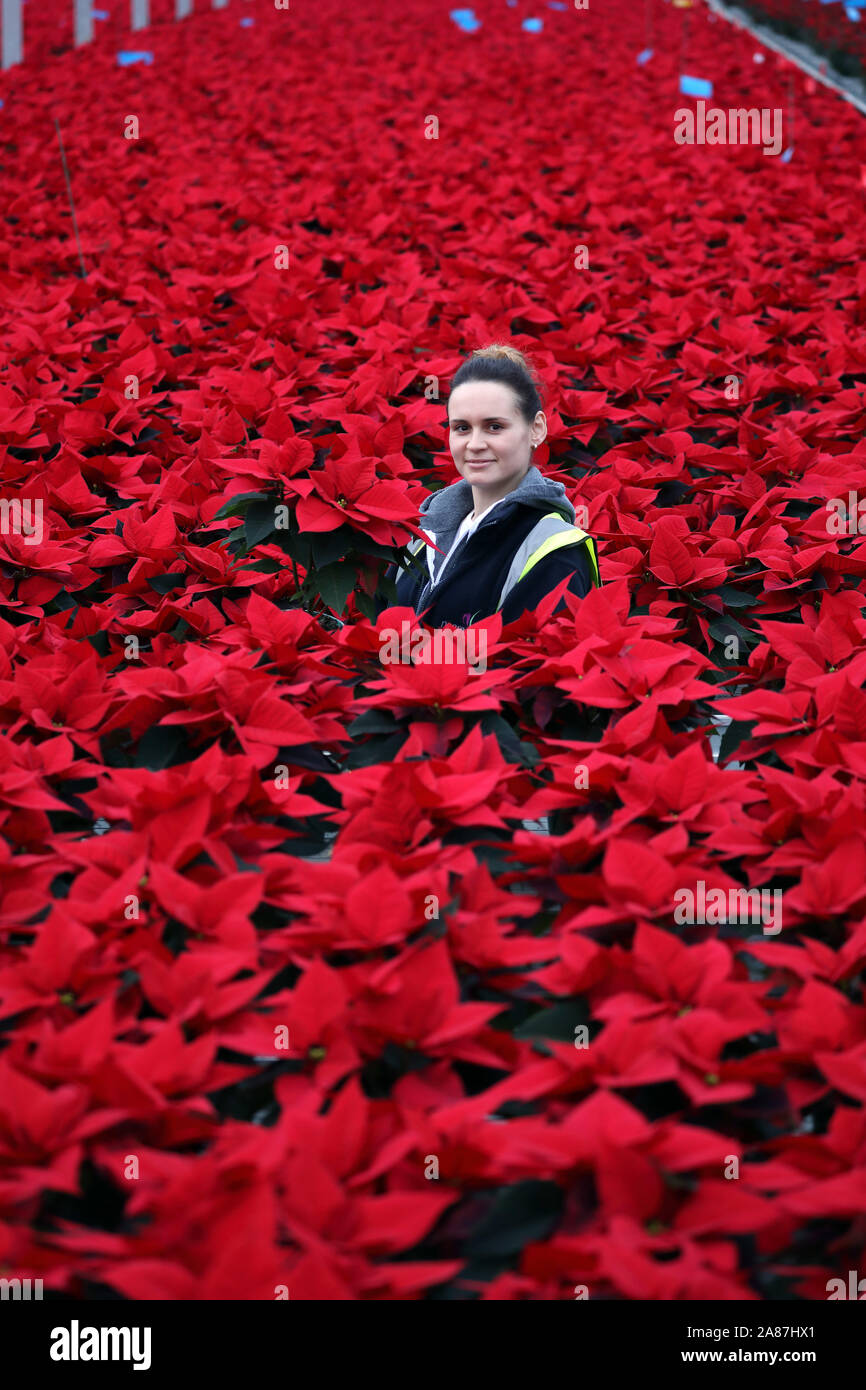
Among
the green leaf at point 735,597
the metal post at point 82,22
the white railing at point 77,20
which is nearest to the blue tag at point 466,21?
the white railing at point 77,20

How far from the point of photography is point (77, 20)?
12.1 metres

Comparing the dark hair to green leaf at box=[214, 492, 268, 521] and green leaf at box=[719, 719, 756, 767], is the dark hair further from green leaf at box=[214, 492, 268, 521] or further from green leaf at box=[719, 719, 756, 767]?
green leaf at box=[719, 719, 756, 767]

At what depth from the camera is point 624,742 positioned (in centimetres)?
173

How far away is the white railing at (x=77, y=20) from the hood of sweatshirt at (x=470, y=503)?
32.4 feet

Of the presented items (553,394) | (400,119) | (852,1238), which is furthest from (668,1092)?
(400,119)

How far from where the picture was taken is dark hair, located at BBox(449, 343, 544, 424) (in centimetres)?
265

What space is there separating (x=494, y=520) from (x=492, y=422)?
0.84 ft

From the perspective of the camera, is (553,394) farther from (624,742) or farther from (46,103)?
(46,103)

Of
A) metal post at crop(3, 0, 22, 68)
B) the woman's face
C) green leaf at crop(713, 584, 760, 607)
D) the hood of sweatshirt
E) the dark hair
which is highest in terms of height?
metal post at crop(3, 0, 22, 68)

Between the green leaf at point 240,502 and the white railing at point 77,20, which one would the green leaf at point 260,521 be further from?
the white railing at point 77,20

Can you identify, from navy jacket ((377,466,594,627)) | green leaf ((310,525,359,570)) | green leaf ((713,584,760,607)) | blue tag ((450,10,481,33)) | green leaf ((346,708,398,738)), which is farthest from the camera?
blue tag ((450,10,481,33))

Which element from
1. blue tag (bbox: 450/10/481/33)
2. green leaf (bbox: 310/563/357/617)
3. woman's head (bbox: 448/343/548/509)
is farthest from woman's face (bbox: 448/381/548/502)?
blue tag (bbox: 450/10/481/33)

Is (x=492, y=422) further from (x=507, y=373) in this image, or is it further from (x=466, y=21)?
(x=466, y=21)

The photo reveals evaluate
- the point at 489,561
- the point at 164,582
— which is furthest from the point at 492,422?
the point at 164,582
